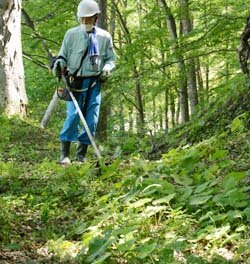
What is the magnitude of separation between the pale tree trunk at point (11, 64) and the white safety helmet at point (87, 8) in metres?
4.03

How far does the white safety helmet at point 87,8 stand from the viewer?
5723 millimetres

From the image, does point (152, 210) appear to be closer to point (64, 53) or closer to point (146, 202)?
point (146, 202)

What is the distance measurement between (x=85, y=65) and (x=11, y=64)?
3.90 metres

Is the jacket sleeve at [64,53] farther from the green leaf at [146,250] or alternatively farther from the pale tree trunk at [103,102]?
the pale tree trunk at [103,102]

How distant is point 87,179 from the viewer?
4938mm

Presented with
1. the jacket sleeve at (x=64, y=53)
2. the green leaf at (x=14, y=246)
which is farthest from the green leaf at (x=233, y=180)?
the jacket sleeve at (x=64, y=53)

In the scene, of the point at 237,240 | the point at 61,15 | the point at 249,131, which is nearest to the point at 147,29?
the point at 61,15

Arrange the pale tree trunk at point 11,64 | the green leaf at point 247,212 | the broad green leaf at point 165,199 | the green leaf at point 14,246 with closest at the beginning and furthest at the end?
the green leaf at point 247,212
the green leaf at point 14,246
the broad green leaf at point 165,199
the pale tree trunk at point 11,64

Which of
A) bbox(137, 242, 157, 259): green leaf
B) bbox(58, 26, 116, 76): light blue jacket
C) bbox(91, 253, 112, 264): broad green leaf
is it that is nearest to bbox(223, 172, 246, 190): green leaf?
bbox(137, 242, 157, 259): green leaf

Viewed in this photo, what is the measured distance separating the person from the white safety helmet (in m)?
0.10

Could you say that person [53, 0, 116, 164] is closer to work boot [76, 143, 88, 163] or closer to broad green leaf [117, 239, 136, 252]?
work boot [76, 143, 88, 163]

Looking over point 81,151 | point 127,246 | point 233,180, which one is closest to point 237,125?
point 233,180

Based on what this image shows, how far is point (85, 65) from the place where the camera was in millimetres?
6125

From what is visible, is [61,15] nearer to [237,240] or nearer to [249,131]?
[249,131]
